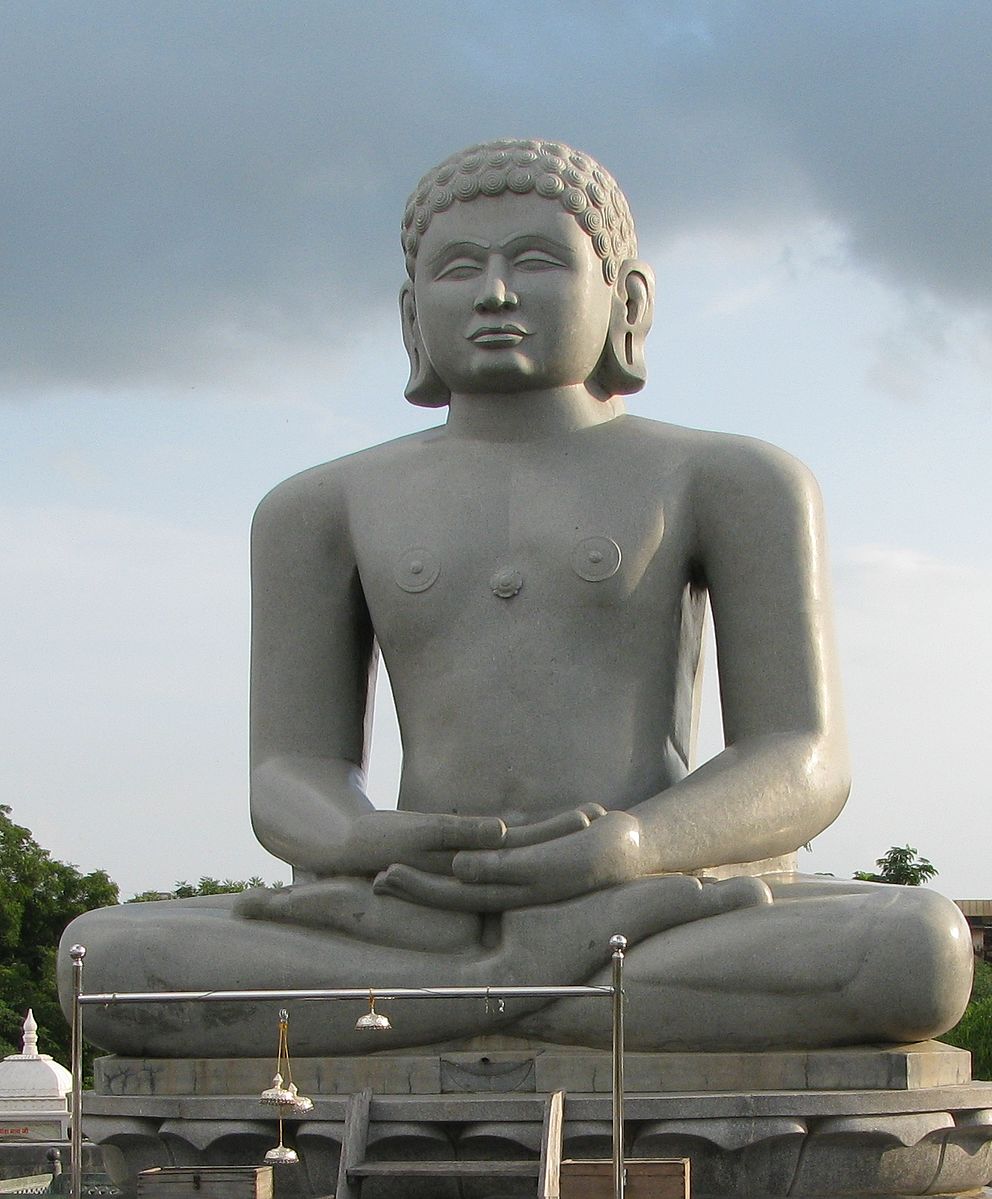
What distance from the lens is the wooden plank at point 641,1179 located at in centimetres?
→ 743

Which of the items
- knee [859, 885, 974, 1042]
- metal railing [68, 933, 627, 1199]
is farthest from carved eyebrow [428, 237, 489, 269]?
metal railing [68, 933, 627, 1199]

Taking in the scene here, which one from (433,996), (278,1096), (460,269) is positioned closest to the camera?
(433,996)

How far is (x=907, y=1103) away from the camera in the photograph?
8242 mm

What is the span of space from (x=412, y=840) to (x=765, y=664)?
1.82 m

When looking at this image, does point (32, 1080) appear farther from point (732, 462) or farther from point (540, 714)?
point (732, 462)

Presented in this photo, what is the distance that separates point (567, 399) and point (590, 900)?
2552 mm

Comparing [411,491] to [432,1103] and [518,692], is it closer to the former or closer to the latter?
[518,692]

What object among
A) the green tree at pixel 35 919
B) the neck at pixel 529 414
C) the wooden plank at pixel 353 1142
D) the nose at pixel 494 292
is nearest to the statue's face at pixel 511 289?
the nose at pixel 494 292

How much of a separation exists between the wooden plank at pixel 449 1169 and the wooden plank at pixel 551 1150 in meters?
0.08

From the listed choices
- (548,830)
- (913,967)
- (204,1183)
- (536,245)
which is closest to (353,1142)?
(204,1183)

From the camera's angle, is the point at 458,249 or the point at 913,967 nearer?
the point at 913,967

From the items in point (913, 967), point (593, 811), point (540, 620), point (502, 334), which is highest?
point (502, 334)

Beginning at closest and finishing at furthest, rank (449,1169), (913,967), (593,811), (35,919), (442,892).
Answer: (449,1169)
(913,967)
(442,892)
(593,811)
(35,919)

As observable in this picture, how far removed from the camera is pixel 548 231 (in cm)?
977
